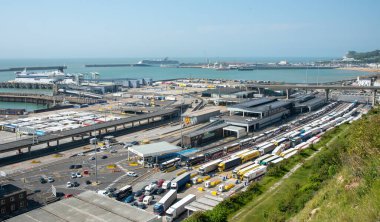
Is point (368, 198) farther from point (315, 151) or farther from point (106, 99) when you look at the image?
point (106, 99)

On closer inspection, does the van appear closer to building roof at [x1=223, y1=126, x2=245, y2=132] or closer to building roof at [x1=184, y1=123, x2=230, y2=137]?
building roof at [x1=184, y1=123, x2=230, y2=137]

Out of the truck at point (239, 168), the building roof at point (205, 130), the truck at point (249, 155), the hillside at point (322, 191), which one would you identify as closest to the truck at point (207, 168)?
the truck at point (239, 168)

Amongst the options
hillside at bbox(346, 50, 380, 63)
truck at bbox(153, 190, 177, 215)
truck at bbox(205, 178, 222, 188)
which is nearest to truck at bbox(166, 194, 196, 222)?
truck at bbox(153, 190, 177, 215)

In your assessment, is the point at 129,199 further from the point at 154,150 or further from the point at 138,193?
the point at 154,150

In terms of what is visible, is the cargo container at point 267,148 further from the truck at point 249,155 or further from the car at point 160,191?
the car at point 160,191

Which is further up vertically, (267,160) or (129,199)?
(267,160)

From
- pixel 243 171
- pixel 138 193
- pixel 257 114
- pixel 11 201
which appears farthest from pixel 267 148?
pixel 11 201
